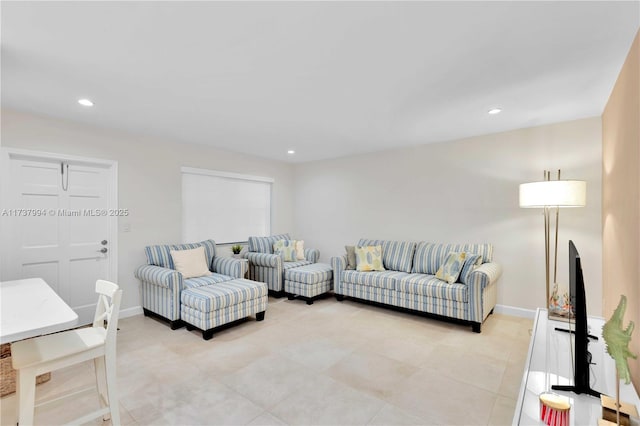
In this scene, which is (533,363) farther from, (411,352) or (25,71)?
(25,71)

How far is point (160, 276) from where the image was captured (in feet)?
11.4

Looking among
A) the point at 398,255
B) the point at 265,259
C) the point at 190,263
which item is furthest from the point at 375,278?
the point at 190,263

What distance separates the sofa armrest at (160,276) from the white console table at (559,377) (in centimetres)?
319

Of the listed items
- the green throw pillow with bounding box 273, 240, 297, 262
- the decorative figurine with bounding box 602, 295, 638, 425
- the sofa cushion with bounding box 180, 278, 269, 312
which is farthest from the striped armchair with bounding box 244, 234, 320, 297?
the decorative figurine with bounding box 602, 295, 638, 425

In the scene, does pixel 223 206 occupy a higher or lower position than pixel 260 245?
higher

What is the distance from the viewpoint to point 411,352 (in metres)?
2.88

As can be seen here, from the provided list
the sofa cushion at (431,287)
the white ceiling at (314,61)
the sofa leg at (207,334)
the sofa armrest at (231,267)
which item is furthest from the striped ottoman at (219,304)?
the white ceiling at (314,61)

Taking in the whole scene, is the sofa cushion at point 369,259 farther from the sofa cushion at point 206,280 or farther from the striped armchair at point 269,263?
the sofa cushion at point 206,280

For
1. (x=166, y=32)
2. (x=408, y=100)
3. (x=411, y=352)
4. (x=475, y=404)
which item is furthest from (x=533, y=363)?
(x=166, y=32)

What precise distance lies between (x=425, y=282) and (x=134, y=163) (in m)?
3.95

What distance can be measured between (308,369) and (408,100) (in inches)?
99.1

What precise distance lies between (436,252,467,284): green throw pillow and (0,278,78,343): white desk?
3482mm

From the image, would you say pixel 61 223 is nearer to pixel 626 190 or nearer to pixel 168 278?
pixel 168 278

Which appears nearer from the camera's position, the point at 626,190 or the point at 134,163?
the point at 626,190
